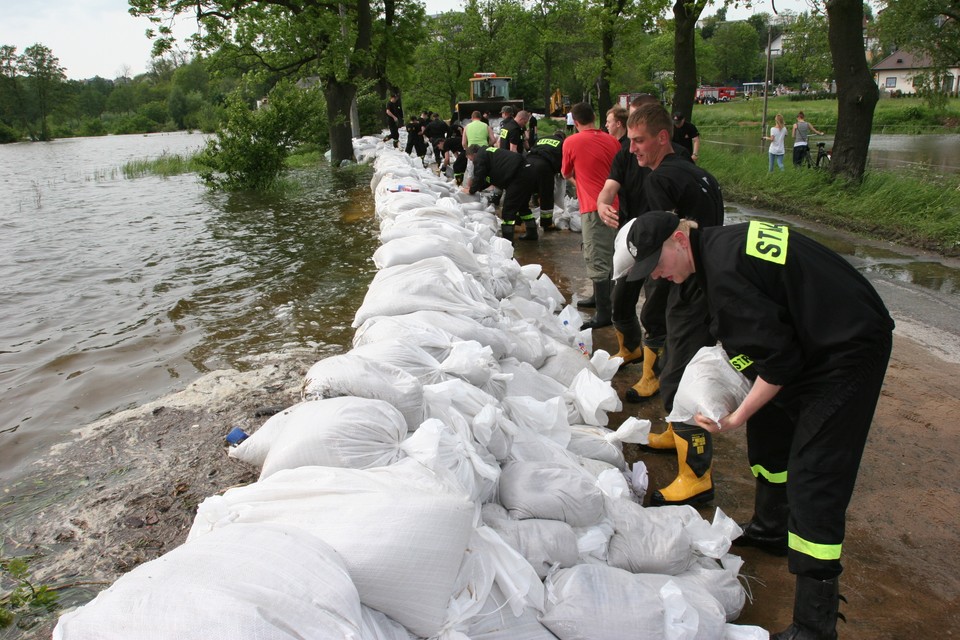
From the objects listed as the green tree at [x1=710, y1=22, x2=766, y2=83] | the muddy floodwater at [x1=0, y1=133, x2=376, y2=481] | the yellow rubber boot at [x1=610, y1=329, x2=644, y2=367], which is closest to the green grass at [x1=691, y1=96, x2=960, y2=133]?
the muddy floodwater at [x1=0, y1=133, x2=376, y2=481]

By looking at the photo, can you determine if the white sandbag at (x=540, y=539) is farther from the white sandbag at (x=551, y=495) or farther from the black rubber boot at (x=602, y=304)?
the black rubber boot at (x=602, y=304)

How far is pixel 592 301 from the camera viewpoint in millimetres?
5105

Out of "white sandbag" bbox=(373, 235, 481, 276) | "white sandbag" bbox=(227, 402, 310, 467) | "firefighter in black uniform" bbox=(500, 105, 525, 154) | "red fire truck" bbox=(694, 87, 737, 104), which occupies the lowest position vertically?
"white sandbag" bbox=(227, 402, 310, 467)

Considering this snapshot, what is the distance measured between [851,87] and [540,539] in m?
8.55

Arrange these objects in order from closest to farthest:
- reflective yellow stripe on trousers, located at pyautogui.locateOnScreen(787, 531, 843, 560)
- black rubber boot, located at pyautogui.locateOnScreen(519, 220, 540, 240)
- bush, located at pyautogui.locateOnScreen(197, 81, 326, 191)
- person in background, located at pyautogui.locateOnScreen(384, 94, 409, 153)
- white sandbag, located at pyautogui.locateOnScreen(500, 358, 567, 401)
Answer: reflective yellow stripe on trousers, located at pyautogui.locateOnScreen(787, 531, 843, 560)
white sandbag, located at pyautogui.locateOnScreen(500, 358, 567, 401)
black rubber boot, located at pyautogui.locateOnScreen(519, 220, 540, 240)
bush, located at pyautogui.locateOnScreen(197, 81, 326, 191)
person in background, located at pyautogui.locateOnScreen(384, 94, 409, 153)

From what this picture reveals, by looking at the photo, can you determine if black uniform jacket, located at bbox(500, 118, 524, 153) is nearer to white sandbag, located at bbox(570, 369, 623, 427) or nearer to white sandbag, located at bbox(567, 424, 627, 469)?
white sandbag, located at bbox(570, 369, 623, 427)

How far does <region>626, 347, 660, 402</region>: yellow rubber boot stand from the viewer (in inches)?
138

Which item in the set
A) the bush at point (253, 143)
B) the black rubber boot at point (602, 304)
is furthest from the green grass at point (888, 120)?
the black rubber boot at point (602, 304)

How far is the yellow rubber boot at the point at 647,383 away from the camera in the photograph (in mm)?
3510

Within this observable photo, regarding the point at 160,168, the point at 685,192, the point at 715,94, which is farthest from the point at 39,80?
the point at 685,192

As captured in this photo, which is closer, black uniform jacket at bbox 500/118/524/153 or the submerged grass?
black uniform jacket at bbox 500/118/524/153

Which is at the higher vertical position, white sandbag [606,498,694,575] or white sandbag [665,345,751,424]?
white sandbag [665,345,751,424]

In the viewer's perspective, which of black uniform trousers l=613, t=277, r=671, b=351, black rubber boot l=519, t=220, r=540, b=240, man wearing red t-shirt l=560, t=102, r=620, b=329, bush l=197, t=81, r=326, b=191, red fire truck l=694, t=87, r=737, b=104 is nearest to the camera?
black uniform trousers l=613, t=277, r=671, b=351

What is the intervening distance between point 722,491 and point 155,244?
28.5 ft
